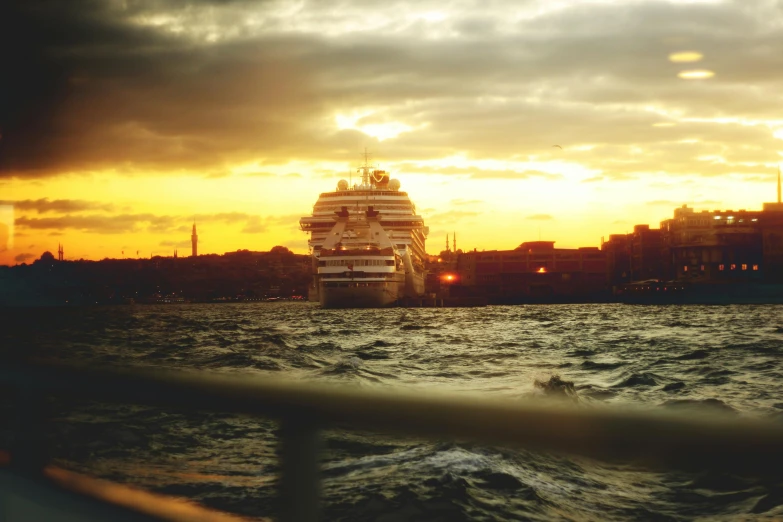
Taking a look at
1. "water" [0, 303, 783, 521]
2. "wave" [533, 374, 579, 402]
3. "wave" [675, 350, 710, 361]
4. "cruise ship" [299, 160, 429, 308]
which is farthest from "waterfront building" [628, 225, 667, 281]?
"wave" [533, 374, 579, 402]

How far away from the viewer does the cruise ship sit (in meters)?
75.8

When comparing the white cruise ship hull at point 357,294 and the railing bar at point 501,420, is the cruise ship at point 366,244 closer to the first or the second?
the white cruise ship hull at point 357,294

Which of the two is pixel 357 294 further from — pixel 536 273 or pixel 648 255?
pixel 648 255

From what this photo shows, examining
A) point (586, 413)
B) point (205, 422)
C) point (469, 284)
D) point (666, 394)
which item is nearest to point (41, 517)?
point (586, 413)

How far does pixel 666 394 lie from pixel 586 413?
569 inches

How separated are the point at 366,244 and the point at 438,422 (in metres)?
77.2

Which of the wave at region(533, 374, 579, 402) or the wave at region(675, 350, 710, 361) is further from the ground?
the wave at region(533, 374, 579, 402)

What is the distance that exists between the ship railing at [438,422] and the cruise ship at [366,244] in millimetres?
72815

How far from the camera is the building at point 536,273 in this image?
135 m

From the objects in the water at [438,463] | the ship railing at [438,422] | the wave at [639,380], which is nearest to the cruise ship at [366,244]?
the water at [438,463]

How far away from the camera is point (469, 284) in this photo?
133m

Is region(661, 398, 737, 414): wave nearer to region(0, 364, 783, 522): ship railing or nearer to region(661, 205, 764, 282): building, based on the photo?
region(0, 364, 783, 522): ship railing

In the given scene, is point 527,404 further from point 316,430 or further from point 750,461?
point 316,430

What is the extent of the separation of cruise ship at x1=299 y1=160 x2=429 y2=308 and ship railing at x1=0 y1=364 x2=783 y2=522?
239 feet
